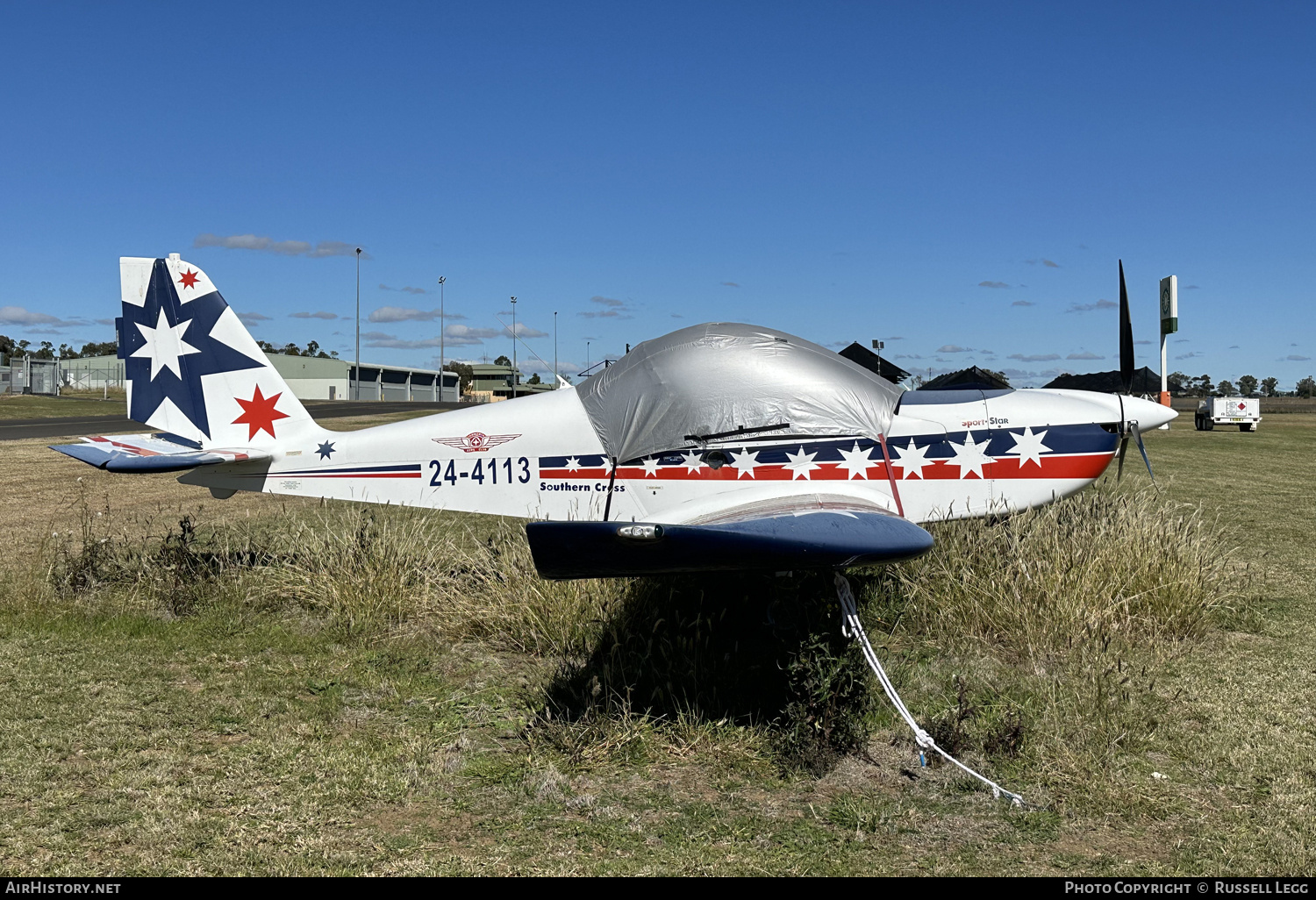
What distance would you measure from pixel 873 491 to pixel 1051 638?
1538 millimetres

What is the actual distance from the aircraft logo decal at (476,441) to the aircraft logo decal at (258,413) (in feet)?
5.76

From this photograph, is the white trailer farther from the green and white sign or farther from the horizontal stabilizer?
the horizontal stabilizer

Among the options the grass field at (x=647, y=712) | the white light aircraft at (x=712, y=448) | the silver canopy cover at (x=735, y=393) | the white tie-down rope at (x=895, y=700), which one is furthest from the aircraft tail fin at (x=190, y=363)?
the white tie-down rope at (x=895, y=700)

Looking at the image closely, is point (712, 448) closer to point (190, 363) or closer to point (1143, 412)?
point (1143, 412)

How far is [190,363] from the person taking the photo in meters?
7.55

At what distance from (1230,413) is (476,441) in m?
43.7

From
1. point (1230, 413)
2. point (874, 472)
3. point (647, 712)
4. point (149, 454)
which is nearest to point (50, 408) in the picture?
point (149, 454)

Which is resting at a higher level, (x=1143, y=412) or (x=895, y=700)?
(x=1143, y=412)

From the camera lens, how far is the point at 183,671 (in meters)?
5.64

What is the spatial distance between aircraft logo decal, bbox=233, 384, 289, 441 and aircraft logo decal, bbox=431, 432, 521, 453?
1.75 m

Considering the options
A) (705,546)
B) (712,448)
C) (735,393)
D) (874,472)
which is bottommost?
(705,546)

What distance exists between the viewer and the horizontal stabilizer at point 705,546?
337cm
